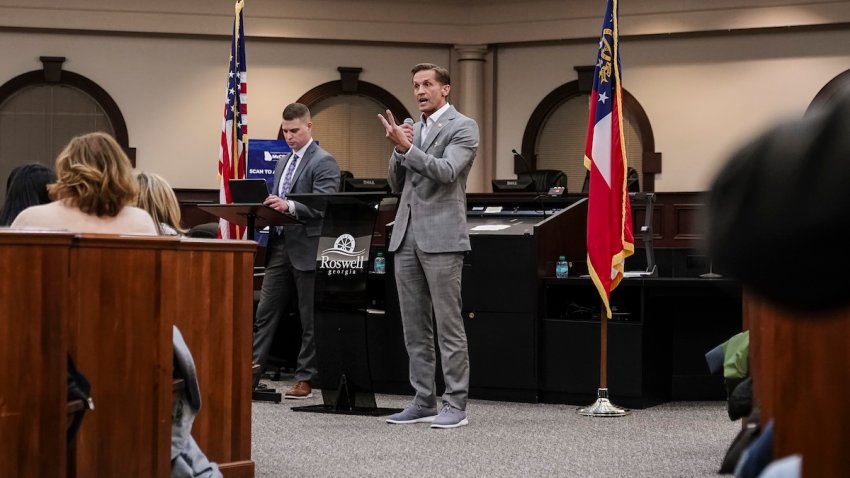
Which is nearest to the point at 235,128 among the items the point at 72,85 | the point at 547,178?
the point at 547,178

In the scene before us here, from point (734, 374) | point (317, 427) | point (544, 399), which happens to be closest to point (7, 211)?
point (317, 427)

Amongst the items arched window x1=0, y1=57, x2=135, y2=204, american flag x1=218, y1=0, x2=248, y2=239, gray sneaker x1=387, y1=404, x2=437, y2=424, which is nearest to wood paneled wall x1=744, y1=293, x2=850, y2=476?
gray sneaker x1=387, y1=404, x2=437, y2=424

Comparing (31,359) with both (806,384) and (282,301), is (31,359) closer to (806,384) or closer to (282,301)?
(806,384)

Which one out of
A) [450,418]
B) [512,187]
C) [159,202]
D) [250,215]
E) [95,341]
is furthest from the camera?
[512,187]

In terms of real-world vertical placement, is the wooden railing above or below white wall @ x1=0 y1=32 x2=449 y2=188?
below

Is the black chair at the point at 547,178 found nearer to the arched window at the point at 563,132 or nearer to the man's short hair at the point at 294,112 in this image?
the arched window at the point at 563,132

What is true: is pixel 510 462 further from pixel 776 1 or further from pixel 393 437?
pixel 776 1

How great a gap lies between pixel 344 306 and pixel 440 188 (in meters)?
0.89

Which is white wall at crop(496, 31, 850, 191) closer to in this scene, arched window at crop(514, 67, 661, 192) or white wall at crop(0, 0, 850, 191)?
white wall at crop(0, 0, 850, 191)

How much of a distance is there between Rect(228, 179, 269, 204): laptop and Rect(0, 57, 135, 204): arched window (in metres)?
7.74

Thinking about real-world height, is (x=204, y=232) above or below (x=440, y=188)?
Answer: below

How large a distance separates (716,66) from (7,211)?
34.0 feet

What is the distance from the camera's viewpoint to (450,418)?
523cm

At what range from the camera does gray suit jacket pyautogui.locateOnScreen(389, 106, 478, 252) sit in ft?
17.3
